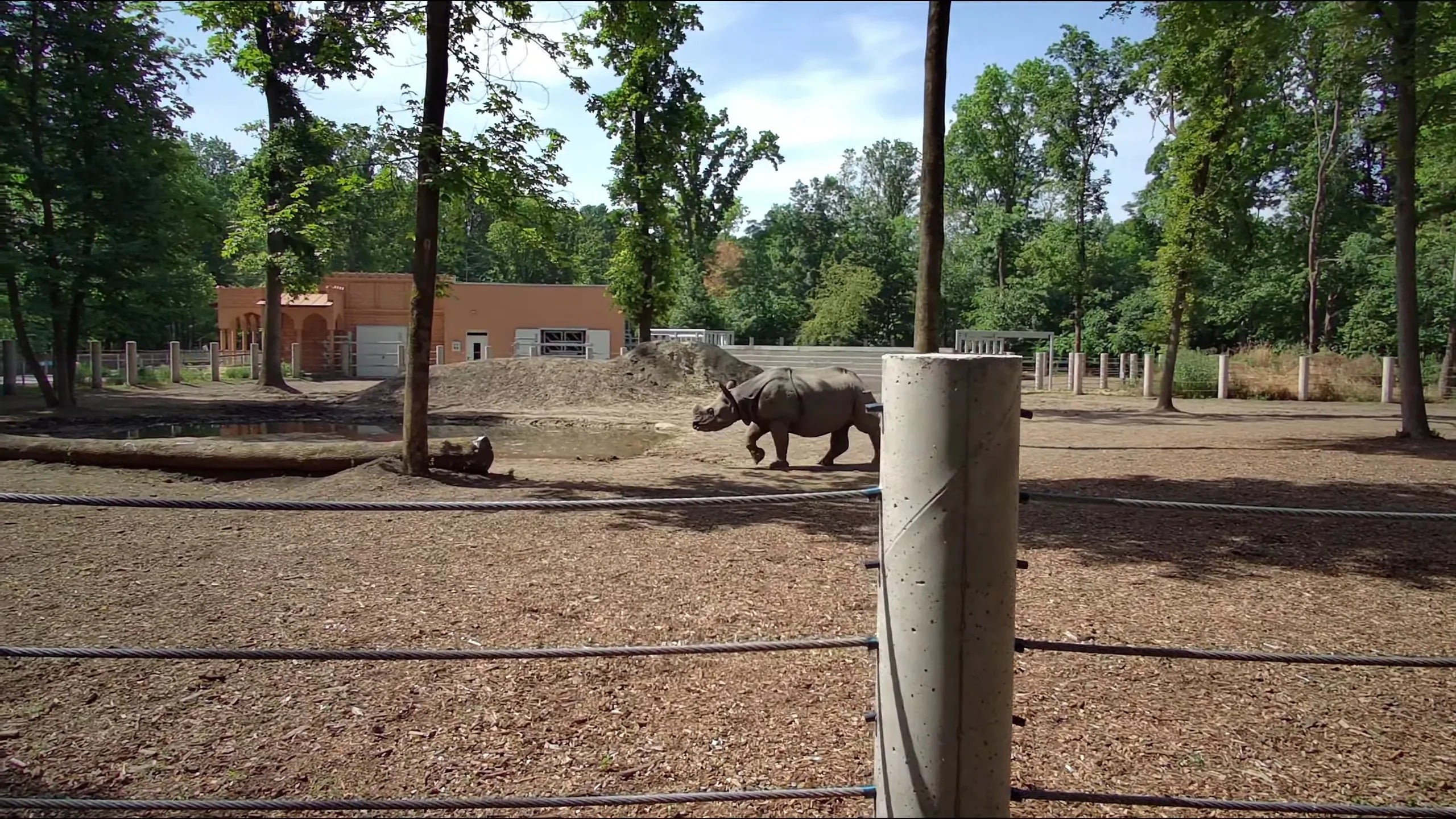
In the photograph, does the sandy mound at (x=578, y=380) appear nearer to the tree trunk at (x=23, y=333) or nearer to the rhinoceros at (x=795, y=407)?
the tree trunk at (x=23, y=333)

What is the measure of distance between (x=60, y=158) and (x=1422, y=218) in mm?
26740

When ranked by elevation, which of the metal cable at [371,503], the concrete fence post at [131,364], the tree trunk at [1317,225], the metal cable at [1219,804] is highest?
the tree trunk at [1317,225]

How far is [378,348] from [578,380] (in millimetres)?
21165

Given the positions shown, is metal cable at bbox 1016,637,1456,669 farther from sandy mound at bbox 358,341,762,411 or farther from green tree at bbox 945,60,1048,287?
green tree at bbox 945,60,1048,287

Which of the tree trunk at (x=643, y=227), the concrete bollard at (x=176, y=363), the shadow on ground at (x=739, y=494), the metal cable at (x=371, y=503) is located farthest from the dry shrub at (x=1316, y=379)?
the concrete bollard at (x=176, y=363)

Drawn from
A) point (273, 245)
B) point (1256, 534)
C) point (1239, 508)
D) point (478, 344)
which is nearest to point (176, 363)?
point (273, 245)

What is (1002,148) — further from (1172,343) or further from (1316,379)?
(1172,343)

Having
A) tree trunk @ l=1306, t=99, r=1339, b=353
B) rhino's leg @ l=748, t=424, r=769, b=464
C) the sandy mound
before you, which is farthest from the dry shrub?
rhino's leg @ l=748, t=424, r=769, b=464

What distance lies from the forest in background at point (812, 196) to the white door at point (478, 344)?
22.1 feet

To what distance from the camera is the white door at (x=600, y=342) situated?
145 feet

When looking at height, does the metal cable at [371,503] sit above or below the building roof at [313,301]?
below

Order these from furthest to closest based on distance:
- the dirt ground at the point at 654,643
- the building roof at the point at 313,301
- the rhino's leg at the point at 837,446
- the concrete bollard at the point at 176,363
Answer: the building roof at the point at 313,301 < the concrete bollard at the point at 176,363 < the rhino's leg at the point at 837,446 < the dirt ground at the point at 654,643

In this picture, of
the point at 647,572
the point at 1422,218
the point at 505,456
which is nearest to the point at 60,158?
the point at 505,456

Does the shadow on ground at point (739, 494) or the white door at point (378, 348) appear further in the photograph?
the white door at point (378, 348)
